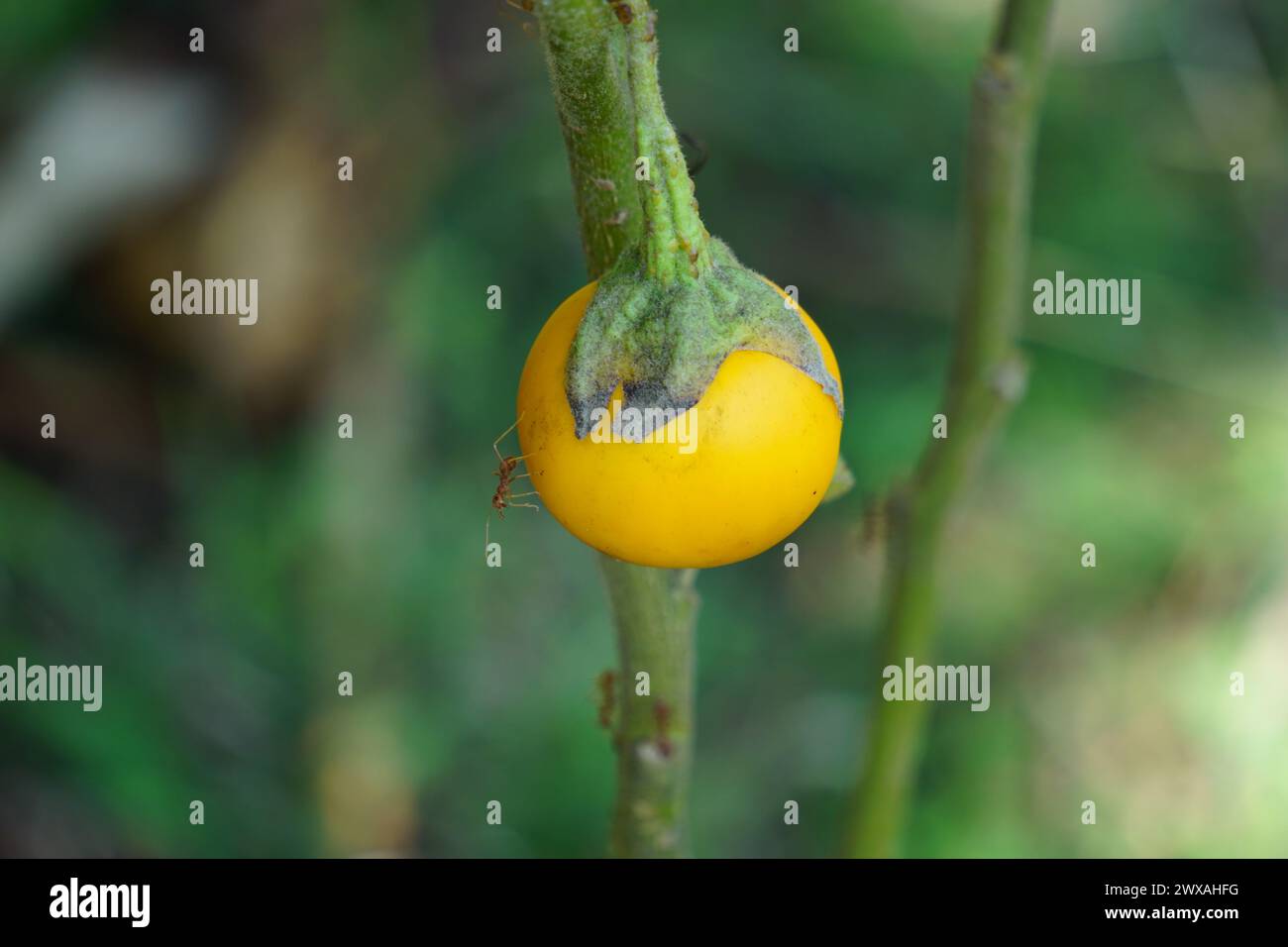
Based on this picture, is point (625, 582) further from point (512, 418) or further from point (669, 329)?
point (512, 418)

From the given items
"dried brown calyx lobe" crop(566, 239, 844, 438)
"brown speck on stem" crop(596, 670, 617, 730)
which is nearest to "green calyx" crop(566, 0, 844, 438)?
"dried brown calyx lobe" crop(566, 239, 844, 438)

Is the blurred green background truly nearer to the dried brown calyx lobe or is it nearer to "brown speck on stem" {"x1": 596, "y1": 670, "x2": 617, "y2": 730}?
"brown speck on stem" {"x1": 596, "y1": 670, "x2": 617, "y2": 730}

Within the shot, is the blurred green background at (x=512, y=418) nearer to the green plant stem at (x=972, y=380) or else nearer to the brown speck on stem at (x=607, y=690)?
the green plant stem at (x=972, y=380)

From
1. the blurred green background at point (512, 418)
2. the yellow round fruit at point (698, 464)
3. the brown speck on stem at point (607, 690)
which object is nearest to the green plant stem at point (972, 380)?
the brown speck on stem at point (607, 690)

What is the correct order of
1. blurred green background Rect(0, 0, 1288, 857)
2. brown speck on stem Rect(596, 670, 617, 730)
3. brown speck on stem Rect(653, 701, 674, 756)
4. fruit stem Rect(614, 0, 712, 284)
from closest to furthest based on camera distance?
fruit stem Rect(614, 0, 712, 284), brown speck on stem Rect(653, 701, 674, 756), brown speck on stem Rect(596, 670, 617, 730), blurred green background Rect(0, 0, 1288, 857)

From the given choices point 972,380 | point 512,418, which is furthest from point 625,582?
point 512,418
